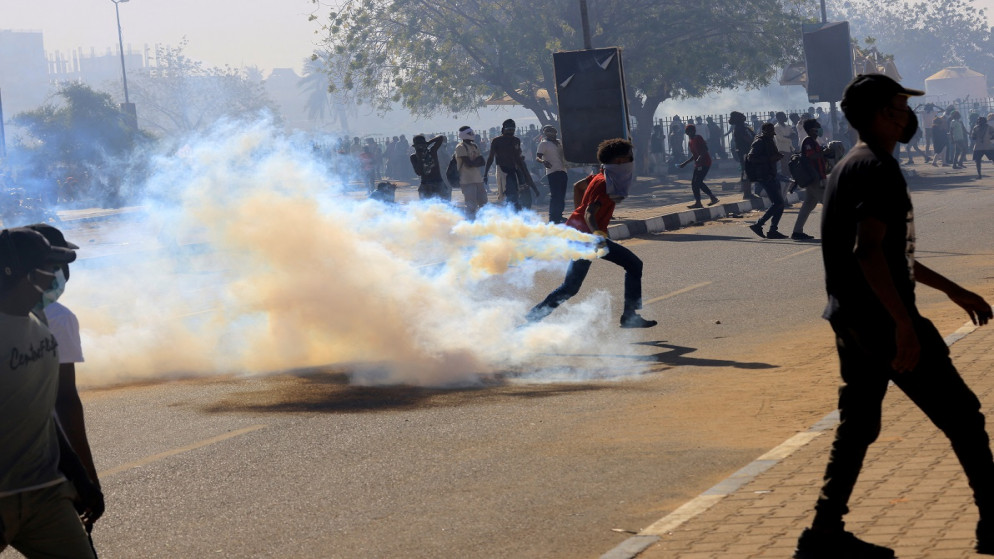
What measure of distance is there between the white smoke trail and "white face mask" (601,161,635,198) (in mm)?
472

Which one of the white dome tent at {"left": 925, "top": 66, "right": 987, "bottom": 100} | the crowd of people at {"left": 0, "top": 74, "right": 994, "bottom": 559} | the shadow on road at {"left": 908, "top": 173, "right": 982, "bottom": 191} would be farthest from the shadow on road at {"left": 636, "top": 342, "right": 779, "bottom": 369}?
the white dome tent at {"left": 925, "top": 66, "right": 987, "bottom": 100}

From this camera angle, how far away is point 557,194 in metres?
→ 21.6

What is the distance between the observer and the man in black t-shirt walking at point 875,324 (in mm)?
4309

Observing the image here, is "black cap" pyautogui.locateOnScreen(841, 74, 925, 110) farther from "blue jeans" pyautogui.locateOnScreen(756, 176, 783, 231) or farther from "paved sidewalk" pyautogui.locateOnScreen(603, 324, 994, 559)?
"blue jeans" pyautogui.locateOnScreen(756, 176, 783, 231)

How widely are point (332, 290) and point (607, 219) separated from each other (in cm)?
238

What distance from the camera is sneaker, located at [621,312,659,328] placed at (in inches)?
454

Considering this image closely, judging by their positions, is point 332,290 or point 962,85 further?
point 962,85

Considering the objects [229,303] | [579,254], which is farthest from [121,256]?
[579,254]

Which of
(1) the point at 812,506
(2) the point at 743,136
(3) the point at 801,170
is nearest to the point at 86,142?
(2) the point at 743,136

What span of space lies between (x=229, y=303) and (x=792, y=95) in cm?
12229

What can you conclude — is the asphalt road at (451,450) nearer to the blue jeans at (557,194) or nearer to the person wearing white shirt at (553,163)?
the blue jeans at (557,194)

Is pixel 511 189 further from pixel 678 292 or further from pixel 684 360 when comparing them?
pixel 684 360

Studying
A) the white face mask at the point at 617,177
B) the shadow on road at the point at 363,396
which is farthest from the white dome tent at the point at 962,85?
the shadow on road at the point at 363,396

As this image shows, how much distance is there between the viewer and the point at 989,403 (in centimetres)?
705
